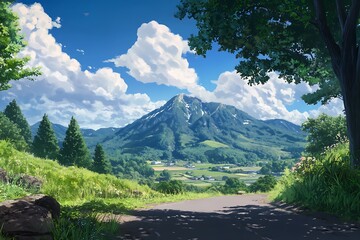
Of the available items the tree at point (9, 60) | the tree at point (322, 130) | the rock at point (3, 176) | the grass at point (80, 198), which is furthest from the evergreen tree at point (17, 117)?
the rock at point (3, 176)

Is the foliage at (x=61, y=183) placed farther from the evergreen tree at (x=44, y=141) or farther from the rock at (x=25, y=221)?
the evergreen tree at (x=44, y=141)

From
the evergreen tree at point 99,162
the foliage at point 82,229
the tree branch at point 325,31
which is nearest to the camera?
the foliage at point 82,229

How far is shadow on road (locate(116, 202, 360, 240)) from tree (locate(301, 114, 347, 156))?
3678 cm

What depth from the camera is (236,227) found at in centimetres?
934

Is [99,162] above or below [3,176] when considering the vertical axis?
above

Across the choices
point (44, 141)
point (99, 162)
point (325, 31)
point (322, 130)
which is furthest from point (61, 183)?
point (99, 162)

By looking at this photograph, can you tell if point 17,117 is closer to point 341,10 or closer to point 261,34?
point 261,34

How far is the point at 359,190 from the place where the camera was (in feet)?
35.4

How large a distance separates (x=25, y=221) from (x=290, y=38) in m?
11.4

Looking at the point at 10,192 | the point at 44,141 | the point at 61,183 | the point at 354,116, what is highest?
the point at 44,141

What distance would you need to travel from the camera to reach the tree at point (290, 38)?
40.4 ft

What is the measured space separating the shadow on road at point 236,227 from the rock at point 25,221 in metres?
1.55

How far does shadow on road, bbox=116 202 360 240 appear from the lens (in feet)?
27.2

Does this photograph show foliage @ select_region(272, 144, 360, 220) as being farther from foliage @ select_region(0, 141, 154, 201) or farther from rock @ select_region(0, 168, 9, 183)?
rock @ select_region(0, 168, 9, 183)
